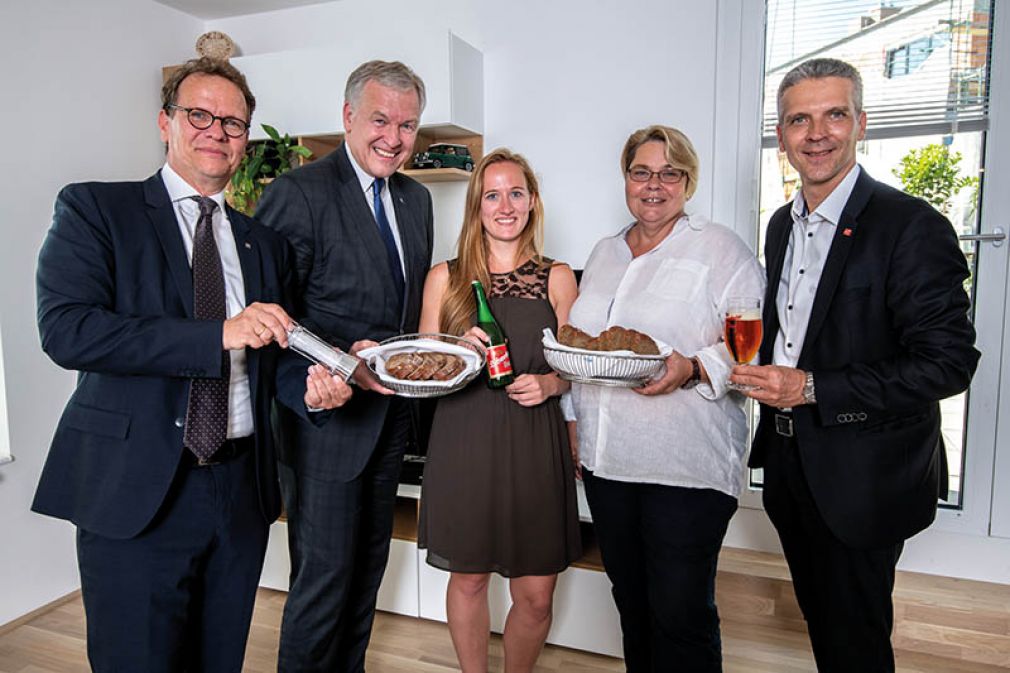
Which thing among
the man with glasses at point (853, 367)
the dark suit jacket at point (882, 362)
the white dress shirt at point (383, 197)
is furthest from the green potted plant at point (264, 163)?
the dark suit jacket at point (882, 362)

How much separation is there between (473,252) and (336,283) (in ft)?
1.24

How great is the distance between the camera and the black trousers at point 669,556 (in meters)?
1.69

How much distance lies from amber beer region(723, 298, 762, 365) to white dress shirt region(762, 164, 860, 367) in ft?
0.60

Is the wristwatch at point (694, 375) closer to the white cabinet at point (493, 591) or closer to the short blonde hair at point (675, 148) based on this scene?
the short blonde hair at point (675, 148)

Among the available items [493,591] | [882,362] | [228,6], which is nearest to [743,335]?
Answer: [882,362]

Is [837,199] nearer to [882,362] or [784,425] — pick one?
[882,362]

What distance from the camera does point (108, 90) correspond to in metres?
3.11

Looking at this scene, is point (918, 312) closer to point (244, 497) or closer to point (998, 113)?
point (244, 497)

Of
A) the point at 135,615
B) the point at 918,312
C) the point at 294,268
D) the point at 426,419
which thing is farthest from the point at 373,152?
the point at 918,312

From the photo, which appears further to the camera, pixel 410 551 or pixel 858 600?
pixel 410 551

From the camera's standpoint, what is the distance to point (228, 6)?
11.7ft

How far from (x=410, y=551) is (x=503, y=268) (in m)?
1.28

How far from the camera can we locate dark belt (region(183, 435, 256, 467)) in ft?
4.59

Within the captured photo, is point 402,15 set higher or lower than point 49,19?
higher
